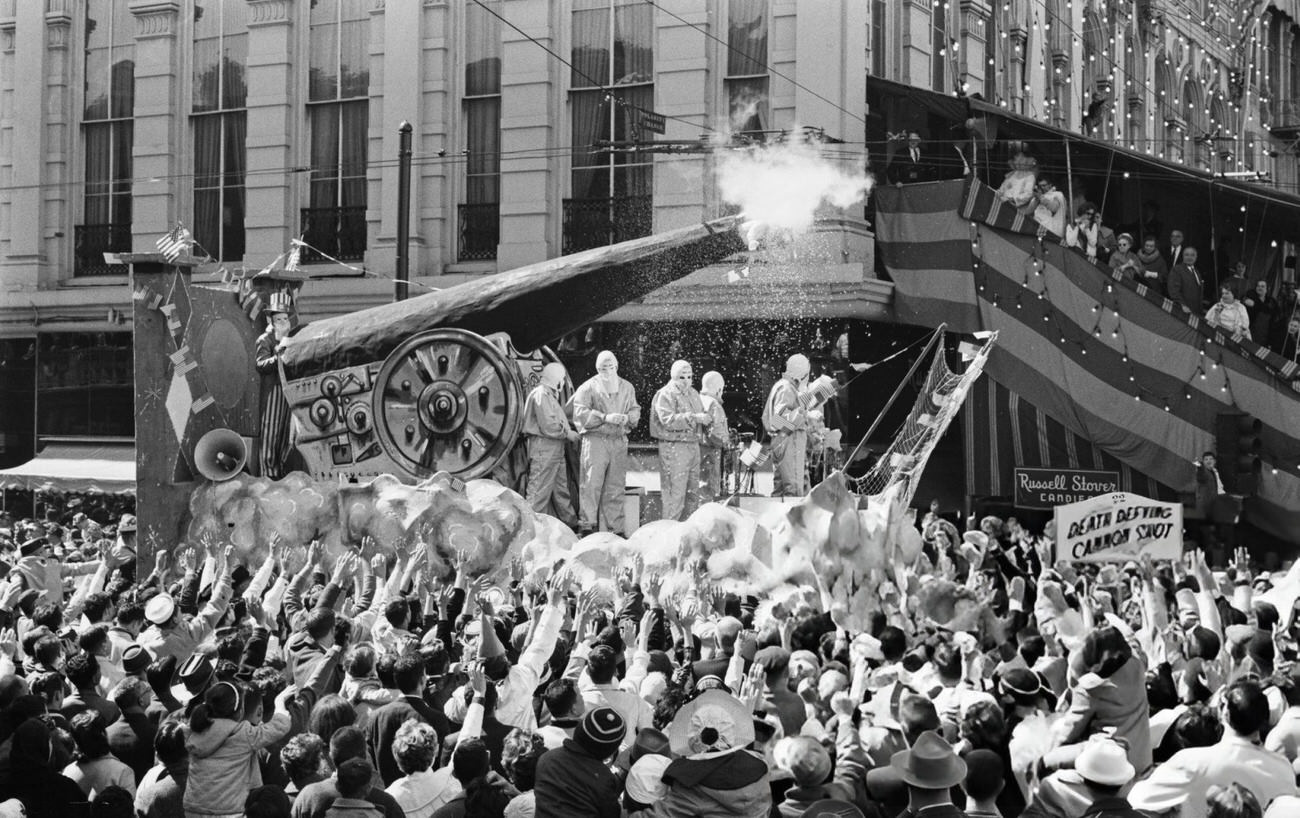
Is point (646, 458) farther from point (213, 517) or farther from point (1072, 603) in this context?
point (1072, 603)

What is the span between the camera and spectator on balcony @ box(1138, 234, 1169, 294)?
69.5 ft

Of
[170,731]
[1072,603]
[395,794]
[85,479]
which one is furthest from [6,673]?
[85,479]

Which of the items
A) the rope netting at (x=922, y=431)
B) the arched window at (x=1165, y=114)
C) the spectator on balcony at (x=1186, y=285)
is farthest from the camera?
the arched window at (x=1165, y=114)

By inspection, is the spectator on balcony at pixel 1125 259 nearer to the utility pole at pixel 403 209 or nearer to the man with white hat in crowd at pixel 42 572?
the utility pole at pixel 403 209

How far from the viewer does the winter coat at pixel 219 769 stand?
247 inches

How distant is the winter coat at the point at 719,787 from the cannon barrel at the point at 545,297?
10.8 meters

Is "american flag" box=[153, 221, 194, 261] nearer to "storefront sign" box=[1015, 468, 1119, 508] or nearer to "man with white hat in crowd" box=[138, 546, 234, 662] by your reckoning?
"man with white hat in crowd" box=[138, 546, 234, 662]

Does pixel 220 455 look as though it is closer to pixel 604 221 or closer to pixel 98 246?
pixel 604 221

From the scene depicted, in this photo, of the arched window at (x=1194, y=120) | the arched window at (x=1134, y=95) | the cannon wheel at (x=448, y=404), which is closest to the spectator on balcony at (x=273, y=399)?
the cannon wheel at (x=448, y=404)

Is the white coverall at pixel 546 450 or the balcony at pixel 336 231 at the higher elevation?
the balcony at pixel 336 231

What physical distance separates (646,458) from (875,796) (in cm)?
1524

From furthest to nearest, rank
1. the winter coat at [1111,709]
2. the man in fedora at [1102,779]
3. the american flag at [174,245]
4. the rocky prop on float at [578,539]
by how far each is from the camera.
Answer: the american flag at [174,245] < the rocky prop on float at [578,539] < the winter coat at [1111,709] < the man in fedora at [1102,779]

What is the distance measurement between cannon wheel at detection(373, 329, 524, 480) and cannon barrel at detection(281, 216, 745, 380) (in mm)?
258

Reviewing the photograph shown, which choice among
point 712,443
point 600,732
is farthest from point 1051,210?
point 600,732
